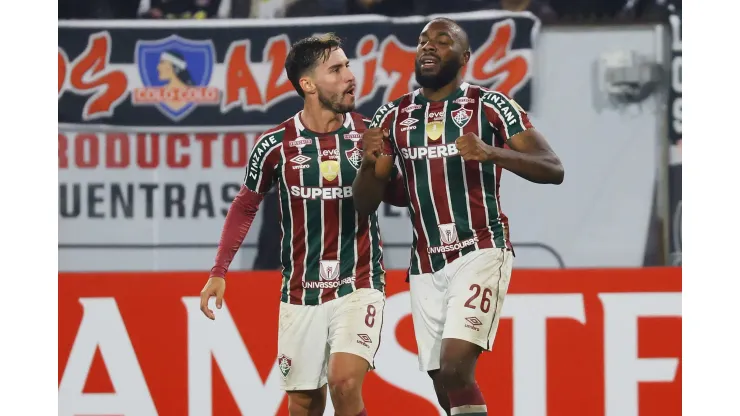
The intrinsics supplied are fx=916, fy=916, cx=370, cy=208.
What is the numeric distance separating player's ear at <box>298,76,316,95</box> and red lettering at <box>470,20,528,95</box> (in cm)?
133

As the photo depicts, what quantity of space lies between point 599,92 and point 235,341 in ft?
7.71

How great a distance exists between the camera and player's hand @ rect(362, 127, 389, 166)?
3355 mm

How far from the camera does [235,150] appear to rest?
4.94 m

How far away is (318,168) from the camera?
3697 mm

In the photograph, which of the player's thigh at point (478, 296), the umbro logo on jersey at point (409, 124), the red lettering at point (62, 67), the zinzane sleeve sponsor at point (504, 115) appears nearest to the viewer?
the player's thigh at point (478, 296)

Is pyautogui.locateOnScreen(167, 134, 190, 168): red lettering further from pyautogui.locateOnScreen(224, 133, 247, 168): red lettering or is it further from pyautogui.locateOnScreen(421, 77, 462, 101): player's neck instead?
pyautogui.locateOnScreen(421, 77, 462, 101): player's neck

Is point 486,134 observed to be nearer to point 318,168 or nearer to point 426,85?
point 426,85

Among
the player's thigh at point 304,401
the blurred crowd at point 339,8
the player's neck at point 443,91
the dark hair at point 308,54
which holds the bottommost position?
the player's thigh at point 304,401

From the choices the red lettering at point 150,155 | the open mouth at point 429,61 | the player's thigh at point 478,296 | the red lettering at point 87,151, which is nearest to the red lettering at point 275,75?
the red lettering at point 150,155

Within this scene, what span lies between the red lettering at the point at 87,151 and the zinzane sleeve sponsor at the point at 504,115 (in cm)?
236

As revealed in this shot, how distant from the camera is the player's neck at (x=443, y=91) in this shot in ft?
11.9

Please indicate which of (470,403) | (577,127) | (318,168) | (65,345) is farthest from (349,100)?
(65,345)

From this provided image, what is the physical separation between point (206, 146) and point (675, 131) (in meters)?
2.48

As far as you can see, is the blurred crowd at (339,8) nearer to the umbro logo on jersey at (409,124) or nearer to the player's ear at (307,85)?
the player's ear at (307,85)
